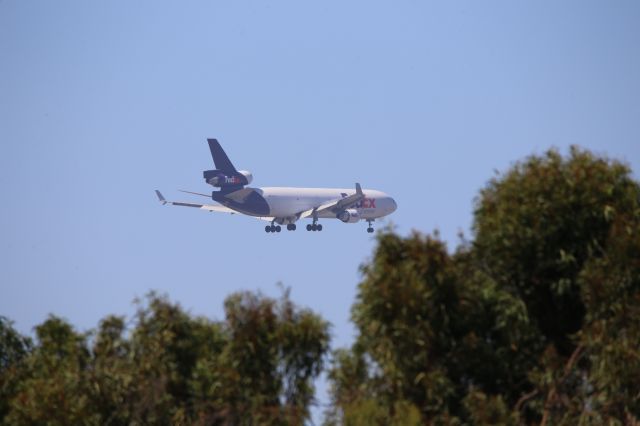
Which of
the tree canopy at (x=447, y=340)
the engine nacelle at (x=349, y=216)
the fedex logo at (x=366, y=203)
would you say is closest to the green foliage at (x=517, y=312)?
the tree canopy at (x=447, y=340)

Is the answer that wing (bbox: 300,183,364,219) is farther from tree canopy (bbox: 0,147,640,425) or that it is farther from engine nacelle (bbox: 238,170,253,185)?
tree canopy (bbox: 0,147,640,425)

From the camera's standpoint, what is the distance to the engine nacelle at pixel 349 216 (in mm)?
104438

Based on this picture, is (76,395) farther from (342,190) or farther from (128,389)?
(342,190)

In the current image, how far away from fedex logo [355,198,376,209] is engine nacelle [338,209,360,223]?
3031 millimetres

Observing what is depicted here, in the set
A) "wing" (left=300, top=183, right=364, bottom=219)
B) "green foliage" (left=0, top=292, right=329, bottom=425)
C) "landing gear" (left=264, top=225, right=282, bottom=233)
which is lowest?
"green foliage" (left=0, top=292, right=329, bottom=425)

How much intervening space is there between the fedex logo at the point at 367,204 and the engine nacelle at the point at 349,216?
303cm

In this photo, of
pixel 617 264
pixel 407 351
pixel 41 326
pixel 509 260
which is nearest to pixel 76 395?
pixel 41 326

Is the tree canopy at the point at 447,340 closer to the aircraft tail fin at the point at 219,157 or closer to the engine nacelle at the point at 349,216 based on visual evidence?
the aircraft tail fin at the point at 219,157

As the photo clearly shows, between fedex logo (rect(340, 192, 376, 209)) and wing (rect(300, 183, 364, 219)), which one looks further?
fedex logo (rect(340, 192, 376, 209))

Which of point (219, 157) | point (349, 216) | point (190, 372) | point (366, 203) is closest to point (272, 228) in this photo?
point (349, 216)

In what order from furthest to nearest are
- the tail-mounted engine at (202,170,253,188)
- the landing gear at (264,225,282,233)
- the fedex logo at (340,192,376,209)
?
the fedex logo at (340,192,376,209) → the landing gear at (264,225,282,233) → the tail-mounted engine at (202,170,253,188)

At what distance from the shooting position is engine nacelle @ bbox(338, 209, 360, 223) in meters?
104

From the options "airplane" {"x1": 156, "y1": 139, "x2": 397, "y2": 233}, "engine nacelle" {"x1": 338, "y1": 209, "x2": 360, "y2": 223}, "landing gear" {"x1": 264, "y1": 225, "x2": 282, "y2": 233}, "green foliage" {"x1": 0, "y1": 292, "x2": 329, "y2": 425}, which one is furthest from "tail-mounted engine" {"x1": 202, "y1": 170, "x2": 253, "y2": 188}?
"green foliage" {"x1": 0, "y1": 292, "x2": 329, "y2": 425}

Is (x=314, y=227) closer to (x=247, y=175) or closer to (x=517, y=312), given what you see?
(x=247, y=175)
